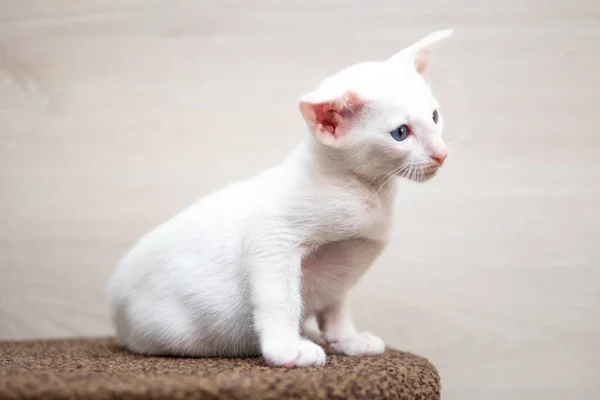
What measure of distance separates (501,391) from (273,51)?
3.39ft

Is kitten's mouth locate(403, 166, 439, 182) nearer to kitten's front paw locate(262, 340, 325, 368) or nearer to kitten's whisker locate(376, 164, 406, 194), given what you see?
kitten's whisker locate(376, 164, 406, 194)

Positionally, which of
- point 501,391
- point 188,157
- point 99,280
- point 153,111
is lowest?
point 501,391

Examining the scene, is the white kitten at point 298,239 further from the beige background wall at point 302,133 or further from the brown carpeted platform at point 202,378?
the beige background wall at point 302,133

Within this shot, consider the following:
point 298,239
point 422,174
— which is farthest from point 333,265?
point 422,174

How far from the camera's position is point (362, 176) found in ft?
3.37

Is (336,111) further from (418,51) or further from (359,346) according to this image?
(359,346)

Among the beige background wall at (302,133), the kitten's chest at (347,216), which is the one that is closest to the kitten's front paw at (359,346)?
A: the kitten's chest at (347,216)

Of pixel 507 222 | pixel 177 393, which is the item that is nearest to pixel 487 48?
pixel 507 222

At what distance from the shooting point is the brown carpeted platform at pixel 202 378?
0.72 meters

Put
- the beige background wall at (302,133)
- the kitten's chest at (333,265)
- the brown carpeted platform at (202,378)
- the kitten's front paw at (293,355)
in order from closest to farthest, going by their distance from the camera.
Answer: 1. the brown carpeted platform at (202,378)
2. the kitten's front paw at (293,355)
3. the kitten's chest at (333,265)
4. the beige background wall at (302,133)

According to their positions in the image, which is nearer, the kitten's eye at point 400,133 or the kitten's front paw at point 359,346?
the kitten's eye at point 400,133

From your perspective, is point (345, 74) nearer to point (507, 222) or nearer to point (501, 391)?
point (507, 222)

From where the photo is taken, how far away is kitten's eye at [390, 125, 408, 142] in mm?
969

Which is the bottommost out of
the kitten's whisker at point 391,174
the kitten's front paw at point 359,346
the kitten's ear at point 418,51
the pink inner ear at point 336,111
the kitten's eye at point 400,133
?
the kitten's front paw at point 359,346
